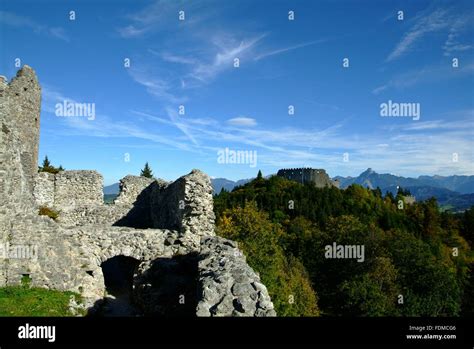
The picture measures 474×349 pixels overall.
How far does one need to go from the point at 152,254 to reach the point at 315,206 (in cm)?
6960

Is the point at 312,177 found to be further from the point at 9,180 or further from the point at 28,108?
the point at 9,180

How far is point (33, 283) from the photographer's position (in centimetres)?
1466

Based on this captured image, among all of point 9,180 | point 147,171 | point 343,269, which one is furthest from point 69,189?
point 147,171

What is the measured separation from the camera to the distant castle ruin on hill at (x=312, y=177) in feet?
375

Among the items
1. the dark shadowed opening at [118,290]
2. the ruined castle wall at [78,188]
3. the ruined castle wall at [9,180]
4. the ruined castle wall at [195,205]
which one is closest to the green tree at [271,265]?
the dark shadowed opening at [118,290]

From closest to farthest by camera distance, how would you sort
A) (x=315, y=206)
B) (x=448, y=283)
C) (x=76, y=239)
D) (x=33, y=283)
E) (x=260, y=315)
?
(x=260, y=315) → (x=33, y=283) → (x=76, y=239) → (x=448, y=283) → (x=315, y=206)

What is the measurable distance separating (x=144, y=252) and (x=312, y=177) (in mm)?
99946

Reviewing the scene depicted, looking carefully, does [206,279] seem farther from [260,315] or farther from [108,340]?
[108,340]

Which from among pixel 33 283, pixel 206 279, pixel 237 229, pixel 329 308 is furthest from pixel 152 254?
pixel 329 308

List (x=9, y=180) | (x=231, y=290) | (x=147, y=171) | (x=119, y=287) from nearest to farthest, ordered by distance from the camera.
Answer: (x=231, y=290), (x=9, y=180), (x=119, y=287), (x=147, y=171)

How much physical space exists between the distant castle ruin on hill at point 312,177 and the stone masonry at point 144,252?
9425 centimetres

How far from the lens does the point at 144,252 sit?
1816cm

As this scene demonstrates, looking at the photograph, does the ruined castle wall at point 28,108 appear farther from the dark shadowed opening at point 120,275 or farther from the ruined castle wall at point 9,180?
the ruined castle wall at point 9,180

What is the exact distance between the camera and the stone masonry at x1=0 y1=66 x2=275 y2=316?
34.4 feet
